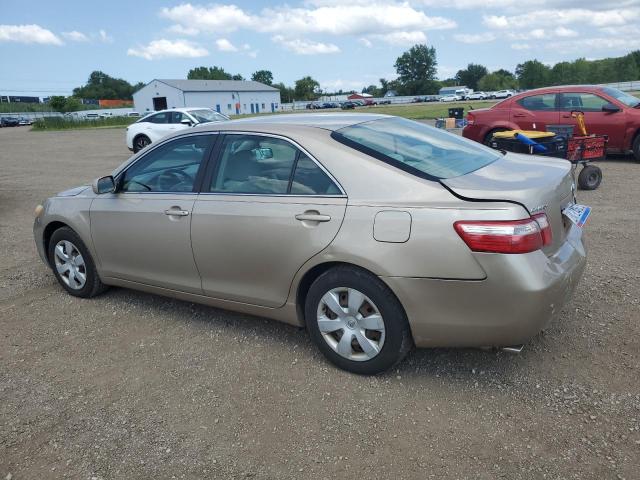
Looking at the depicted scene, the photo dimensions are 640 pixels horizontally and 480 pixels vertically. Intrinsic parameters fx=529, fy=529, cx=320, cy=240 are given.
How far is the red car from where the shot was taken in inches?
399

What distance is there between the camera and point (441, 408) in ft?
9.89

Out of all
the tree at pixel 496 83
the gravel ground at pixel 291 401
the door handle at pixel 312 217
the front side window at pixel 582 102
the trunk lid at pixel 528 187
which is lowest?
the gravel ground at pixel 291 401

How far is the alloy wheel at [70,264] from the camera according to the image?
475cm


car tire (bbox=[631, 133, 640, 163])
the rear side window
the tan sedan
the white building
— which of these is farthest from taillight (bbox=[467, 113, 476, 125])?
the white building

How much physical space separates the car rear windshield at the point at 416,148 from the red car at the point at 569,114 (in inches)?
295

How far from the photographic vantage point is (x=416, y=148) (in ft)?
11.7

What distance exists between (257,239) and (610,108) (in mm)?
9322

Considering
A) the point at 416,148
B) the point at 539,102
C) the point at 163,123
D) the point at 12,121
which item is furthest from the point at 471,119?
the point at 12,121

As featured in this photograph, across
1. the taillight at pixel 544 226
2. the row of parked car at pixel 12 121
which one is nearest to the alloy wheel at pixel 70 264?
the taillight at pixel 544 226

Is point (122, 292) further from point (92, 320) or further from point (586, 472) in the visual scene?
point (586, 472)

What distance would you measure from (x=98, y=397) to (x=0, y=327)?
1710 millimetres

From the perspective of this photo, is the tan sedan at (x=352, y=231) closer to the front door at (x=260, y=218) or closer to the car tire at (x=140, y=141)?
the front door at (x=260, y=218)

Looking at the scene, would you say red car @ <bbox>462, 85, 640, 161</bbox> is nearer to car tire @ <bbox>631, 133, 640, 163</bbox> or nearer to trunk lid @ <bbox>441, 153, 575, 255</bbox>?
car tire @ <bbox>631, 133, 640, 163</bbox>

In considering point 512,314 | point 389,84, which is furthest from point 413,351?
point 389,84
